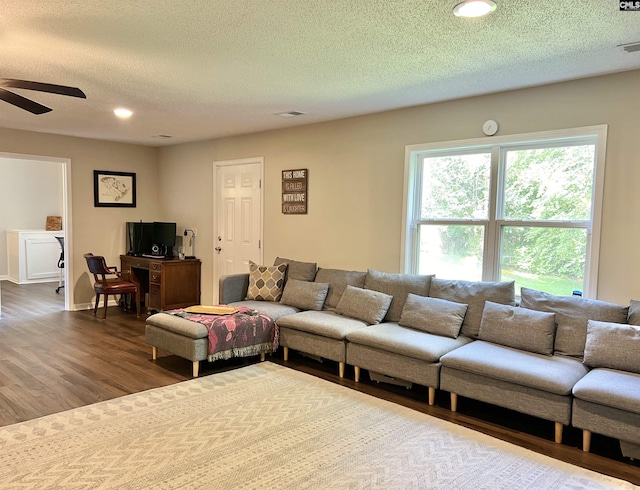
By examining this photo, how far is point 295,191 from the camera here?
5.53 meters

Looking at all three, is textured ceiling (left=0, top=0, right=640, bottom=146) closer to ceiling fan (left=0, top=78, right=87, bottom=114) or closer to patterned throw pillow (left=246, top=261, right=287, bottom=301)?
ceiling fan (left=0, top=78, right=87, bottom=114)

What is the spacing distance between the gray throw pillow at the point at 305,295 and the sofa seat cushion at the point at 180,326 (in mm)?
1106

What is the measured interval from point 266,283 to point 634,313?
334cm

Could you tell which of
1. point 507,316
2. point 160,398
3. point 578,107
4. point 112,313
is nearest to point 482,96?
point 578,107

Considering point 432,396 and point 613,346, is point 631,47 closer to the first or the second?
point 613,346

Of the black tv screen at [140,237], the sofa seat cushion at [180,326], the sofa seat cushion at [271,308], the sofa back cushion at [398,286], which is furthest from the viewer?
the black tv screen at [140,237]

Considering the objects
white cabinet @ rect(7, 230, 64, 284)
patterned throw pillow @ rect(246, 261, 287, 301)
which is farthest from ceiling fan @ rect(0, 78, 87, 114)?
white cabinet @ rect(7, 230, 64, 284)

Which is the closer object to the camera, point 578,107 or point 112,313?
point 578,107

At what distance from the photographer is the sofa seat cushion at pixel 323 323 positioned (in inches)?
157

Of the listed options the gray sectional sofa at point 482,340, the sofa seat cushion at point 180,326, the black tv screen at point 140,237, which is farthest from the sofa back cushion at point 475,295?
the black tv screen at point 140,237

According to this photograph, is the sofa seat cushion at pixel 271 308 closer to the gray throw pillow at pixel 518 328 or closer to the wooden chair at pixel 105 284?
the gray throw pillow at pixel 518 328

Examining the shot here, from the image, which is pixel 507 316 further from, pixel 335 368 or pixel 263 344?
pixel 263 344

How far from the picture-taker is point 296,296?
481 cm

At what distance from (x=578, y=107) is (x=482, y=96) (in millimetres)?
775
